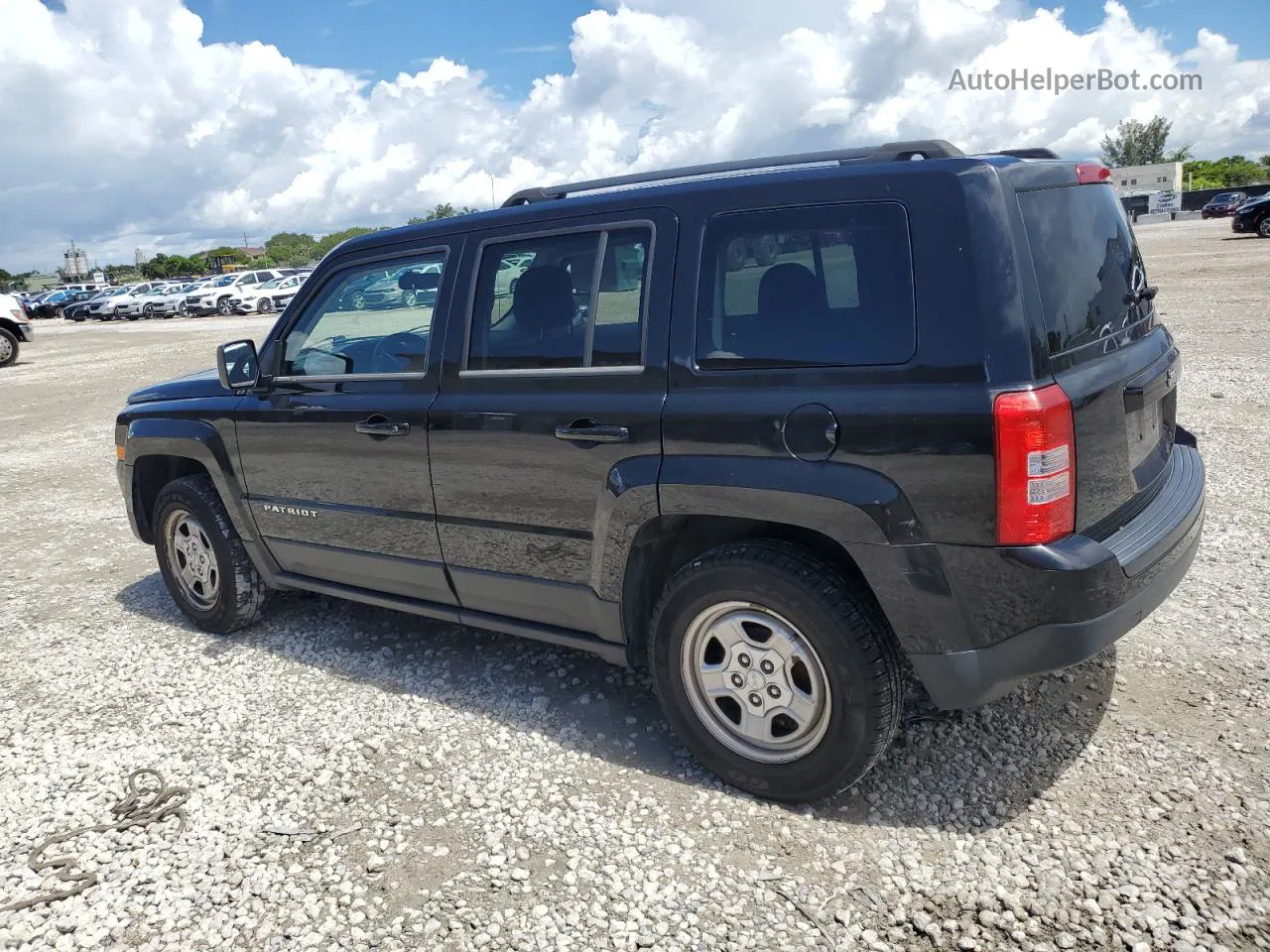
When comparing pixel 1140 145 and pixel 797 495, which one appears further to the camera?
pixel 1140 145

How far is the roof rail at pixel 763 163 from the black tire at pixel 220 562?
7.37 ft

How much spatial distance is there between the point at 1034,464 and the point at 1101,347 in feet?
2.03

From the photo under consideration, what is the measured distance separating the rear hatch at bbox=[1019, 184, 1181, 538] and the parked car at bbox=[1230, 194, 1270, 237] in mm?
30534

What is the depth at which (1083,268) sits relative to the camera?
2.98 m

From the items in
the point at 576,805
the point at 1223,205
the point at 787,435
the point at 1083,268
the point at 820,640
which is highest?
the point at 1083,268

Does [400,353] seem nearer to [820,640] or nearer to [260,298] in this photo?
[820,640]

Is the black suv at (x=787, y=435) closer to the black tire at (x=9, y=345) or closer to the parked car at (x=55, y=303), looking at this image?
Answer: the black tire at (x=9, y=345)

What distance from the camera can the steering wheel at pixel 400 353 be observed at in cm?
395

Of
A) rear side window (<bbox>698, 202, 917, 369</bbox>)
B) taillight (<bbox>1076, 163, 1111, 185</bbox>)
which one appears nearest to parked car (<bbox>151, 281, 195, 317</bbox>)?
rear side window (<bbox>698, 202, 917, 369</bbox>)

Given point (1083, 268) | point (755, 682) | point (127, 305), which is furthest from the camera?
point (127, 305)

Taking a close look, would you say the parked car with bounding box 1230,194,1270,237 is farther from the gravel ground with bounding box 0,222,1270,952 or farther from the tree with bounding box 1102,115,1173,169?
the tree with bounding box 1102,115,1173,169

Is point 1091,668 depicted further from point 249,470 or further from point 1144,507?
point 249,470

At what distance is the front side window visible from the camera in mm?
3967

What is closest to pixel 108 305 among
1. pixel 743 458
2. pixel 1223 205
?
pixel 743 458
